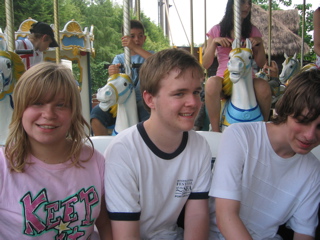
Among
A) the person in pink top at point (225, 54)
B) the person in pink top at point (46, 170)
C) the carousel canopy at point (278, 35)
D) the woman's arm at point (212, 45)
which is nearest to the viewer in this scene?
the person in pink top at point (46, 170)

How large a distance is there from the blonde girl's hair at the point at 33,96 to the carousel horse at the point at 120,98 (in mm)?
981

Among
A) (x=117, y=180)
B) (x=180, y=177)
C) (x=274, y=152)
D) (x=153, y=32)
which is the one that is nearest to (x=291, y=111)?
(x=274, y=152)

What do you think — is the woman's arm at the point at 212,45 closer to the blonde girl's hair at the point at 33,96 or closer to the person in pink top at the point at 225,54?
the person in pink top at the point at 225,54

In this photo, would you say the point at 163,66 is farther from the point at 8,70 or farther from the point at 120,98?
the point at 8,70

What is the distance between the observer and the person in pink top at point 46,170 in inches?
39.8

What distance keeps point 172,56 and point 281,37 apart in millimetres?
10905

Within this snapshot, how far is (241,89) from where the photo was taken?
2.24 meters

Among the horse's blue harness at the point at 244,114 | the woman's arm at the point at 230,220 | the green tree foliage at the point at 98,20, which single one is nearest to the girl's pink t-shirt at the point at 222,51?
the horse's blue harness at the point at 244,114

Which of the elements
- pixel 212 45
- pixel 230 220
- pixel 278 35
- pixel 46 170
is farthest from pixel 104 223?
pixel 278 35

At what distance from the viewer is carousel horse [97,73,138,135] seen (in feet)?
6.93

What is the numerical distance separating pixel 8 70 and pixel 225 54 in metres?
1.53

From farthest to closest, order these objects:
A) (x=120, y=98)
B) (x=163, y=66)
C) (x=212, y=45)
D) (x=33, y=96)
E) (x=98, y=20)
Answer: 1. (x=98, y=20)
2. (x=212, y=45)
3. (x=120, y=98)
4. (x=163, y=66)
5. (x=33, y=96)

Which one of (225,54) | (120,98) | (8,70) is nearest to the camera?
(8,70)

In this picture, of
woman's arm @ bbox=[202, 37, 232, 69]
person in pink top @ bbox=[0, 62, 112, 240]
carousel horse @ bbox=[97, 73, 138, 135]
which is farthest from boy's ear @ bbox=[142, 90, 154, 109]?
woman's arm @ bbox=[202, 37, 232, 69]
